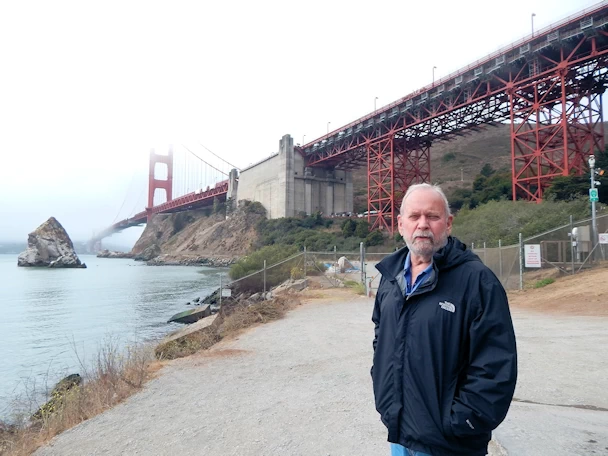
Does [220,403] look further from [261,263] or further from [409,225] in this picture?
[261,263]

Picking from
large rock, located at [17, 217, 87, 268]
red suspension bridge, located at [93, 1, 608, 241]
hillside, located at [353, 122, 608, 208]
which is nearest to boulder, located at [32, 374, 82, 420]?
red suspension bridge, located at [93, 1, 608, 241]

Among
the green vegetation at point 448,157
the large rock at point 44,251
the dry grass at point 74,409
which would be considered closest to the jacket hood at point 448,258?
the dry grass at point 74,409

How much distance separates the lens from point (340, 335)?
769cm

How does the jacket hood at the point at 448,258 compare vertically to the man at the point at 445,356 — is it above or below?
above

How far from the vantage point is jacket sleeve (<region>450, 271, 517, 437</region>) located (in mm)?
1479

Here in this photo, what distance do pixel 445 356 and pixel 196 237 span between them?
263 feet

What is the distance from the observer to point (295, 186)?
59719 mm

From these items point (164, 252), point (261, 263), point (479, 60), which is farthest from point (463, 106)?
point (164, 252)

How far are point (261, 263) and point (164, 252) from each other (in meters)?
68.5

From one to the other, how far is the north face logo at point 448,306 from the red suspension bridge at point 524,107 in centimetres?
2673

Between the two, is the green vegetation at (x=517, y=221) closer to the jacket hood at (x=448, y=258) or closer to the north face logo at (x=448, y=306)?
the jacket hood at (x=448, y=258)

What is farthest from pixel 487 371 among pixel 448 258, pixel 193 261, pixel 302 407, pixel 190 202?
pixel 190 202

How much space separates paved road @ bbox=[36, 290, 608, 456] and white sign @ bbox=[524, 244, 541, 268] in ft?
19.7

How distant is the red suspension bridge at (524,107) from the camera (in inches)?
1038
